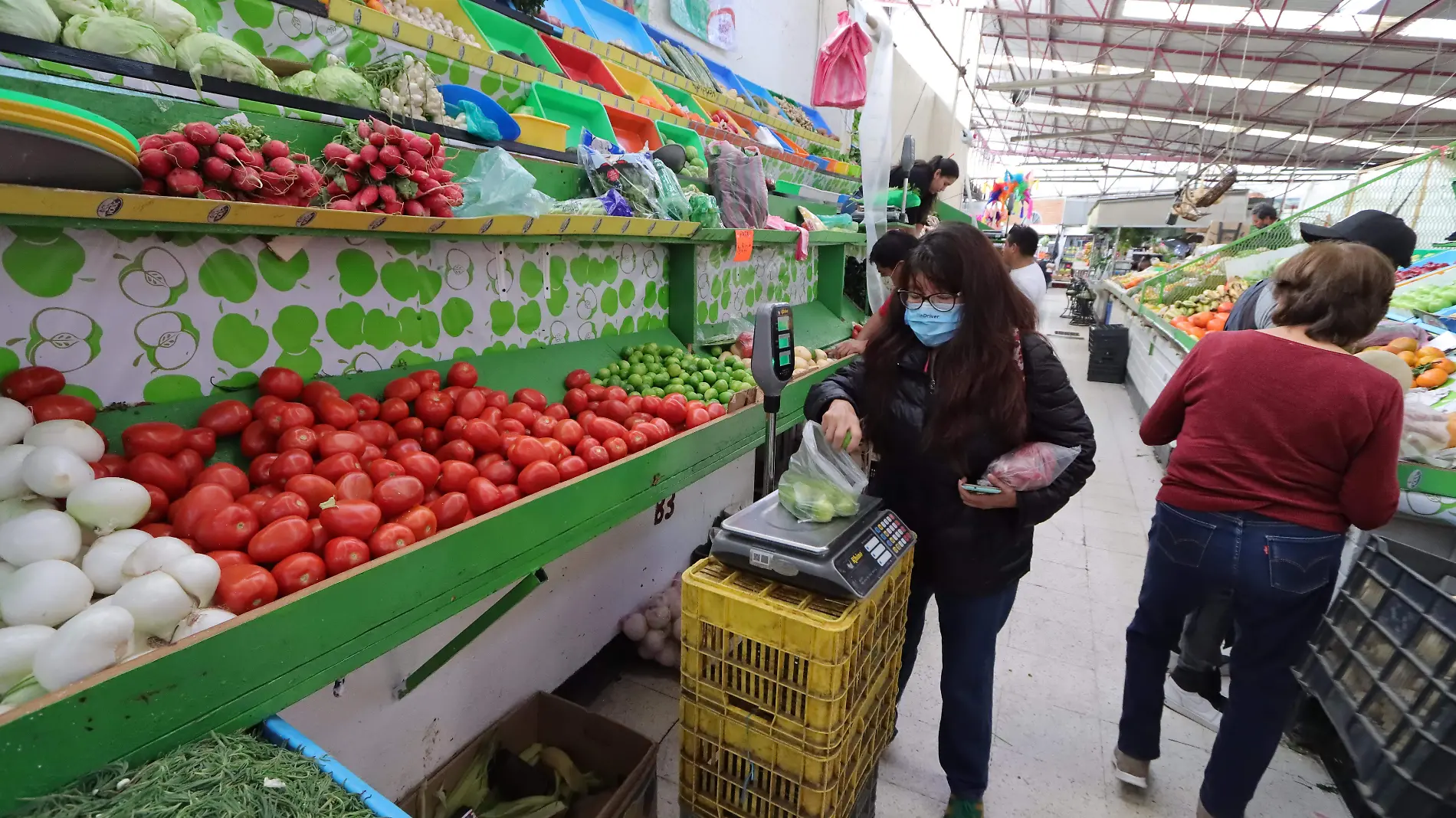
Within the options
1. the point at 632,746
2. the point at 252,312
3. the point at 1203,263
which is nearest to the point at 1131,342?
the point at 1203,263

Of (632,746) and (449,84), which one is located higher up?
(449,84)

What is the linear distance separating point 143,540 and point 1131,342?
1086 cm

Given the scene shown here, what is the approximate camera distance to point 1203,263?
862 centimetres

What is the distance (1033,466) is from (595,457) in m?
1.33

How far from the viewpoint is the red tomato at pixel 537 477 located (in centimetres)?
188

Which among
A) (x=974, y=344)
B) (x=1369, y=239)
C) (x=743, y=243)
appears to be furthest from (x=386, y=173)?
(x=1369, y=239)

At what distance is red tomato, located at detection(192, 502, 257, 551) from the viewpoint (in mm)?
1332

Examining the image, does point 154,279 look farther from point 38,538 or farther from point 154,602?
point 154,602

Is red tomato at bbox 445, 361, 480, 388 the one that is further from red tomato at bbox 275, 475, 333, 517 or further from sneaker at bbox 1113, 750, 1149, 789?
sneaker at bbox 1113, 750, 1149, 789

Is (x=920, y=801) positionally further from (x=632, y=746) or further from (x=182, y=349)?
(x=182, y=349)

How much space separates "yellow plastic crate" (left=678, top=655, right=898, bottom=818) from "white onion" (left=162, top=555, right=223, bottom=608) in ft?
3.96

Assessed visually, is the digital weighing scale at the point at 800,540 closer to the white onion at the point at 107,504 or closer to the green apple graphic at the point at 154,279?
the white onion at the point at 107,504

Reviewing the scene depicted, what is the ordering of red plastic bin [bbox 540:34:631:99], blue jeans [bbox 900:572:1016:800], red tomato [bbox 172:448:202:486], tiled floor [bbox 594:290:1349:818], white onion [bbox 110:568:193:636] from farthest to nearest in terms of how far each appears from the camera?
red plastic bin [bbox 540:34:631:99]
tiled floor [bbox 594:290:1349:818]
blue jeans [bbox 900:572:1016:800]
red tomato [bbox 172:448:202:486]
white onion [bbox 110:568:193:636]

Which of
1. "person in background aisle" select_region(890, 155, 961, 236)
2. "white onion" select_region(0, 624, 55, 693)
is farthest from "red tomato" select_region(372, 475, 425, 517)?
"person in background aisle" select_region(890, 155, 961, 236)
